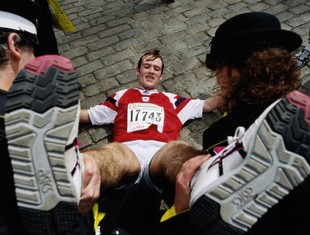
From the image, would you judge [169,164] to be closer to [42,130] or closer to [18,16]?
[42,130]

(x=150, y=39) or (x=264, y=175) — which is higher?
(x=264, y=175)

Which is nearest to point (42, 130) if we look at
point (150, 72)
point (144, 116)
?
point (144, 116)

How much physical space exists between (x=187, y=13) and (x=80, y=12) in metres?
1.78

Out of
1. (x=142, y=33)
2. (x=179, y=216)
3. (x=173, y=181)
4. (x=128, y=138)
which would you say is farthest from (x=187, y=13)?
(x=179, y=216)

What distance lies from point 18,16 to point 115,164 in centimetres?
112

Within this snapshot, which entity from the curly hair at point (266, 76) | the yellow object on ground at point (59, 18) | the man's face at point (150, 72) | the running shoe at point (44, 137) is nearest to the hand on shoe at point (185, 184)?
the curly hair at point (266, 76)

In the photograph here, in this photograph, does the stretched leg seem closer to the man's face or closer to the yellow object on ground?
the man's face

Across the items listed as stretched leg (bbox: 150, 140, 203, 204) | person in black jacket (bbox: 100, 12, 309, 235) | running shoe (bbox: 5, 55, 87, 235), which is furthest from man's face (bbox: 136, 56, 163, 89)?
running shoe (bbox: 5, 55, 87, 235)

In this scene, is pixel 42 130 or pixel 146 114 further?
pixel 146 114

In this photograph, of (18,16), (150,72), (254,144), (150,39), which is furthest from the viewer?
(150,39)

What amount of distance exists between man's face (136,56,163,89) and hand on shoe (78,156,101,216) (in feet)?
5.39

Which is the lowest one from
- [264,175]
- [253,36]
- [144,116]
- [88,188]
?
[144,116]

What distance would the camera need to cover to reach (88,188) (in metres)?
1.78

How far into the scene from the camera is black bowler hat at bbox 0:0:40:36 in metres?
1.83
